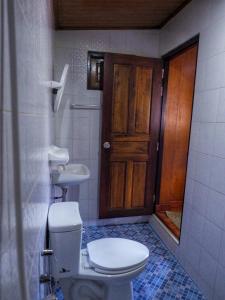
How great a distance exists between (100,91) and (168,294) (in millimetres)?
2053

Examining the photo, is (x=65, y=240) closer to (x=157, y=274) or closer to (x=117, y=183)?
(x=157, y=274)

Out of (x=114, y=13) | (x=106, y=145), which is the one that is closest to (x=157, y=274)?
(x=106, y=145)

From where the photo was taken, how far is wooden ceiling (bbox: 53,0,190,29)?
1.91 m

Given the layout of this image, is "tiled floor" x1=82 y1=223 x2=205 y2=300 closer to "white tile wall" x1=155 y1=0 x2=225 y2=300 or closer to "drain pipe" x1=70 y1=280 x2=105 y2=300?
"white tile wall" x1=155 y1=0 x2=225 y2=300

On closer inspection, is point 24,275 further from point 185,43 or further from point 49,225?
point 185,43

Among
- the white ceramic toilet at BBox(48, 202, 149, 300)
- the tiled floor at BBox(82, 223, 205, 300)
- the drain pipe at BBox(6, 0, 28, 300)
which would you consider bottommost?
the tiled floor at BBox(82, 223, 205, 300)

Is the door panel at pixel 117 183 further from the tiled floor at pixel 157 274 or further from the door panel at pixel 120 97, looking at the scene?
the door panel at pixel 120 97

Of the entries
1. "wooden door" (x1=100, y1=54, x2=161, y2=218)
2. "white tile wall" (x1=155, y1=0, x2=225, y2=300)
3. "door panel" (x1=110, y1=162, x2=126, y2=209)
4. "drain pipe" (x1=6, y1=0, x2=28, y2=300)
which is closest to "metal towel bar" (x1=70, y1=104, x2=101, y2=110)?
"wooden door" (x1=100, y1=54, x2=161, y2=218)

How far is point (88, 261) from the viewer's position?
1396mm

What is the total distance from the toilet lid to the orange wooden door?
1375 mm

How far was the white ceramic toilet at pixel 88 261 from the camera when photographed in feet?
3.98

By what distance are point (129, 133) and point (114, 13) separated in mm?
1213

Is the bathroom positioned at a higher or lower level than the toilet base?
higher

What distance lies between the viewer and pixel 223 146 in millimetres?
1533
